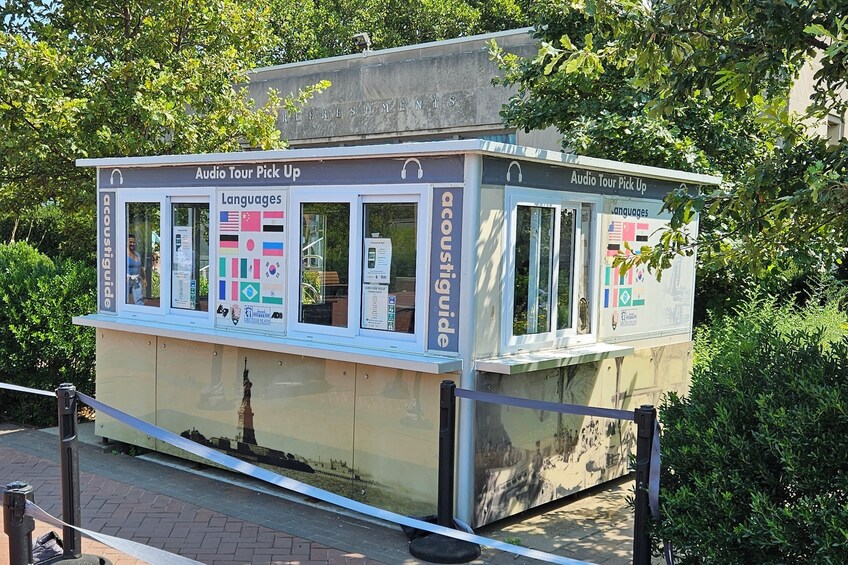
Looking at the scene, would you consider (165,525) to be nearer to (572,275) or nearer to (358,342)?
(358,342)

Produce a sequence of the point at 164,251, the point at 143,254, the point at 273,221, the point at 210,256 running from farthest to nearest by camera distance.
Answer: the point at 143,254 → the point at 164,251 → the point at 210,256 → the point at 273,221

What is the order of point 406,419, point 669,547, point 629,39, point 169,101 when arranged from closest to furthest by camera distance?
1. point 669,547
2. point 629,39
3. point 406,419
4. point 169,101

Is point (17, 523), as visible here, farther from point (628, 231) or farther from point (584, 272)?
point (628, 231)

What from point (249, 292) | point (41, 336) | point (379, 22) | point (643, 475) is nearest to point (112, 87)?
point (41, 336)

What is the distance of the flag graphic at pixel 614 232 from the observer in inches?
274

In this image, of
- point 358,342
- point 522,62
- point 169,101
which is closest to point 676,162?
point 522,62

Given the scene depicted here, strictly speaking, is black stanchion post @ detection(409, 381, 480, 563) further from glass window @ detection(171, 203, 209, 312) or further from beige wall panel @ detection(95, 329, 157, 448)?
beige wall panel @ detection(95, 329, 157, 448)

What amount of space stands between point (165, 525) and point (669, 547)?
3.65 m

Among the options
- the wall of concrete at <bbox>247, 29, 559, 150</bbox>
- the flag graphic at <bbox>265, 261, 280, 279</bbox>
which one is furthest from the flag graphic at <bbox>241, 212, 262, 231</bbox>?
the wall of concrete at <bbox>247, 29, 559, 150</bbox>

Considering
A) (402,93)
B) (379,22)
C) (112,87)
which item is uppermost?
(379,22)

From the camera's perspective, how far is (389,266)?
634cm

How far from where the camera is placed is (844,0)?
13.9ft

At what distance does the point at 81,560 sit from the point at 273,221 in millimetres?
2903

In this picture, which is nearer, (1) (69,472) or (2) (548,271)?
(1) (69,472)
